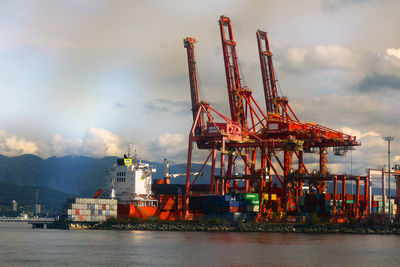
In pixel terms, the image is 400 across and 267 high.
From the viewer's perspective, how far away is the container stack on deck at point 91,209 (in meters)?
132

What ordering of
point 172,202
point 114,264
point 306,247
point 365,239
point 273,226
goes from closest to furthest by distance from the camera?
point 114,264 < point 306,247 < point 365,239 < point 273,226 < point 172,202

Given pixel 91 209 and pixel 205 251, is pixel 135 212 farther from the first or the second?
pixel 205 251

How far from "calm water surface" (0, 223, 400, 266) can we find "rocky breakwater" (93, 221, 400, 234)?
15.1 metres

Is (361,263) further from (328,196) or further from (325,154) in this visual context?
(325,154)

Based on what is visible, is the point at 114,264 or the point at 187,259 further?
the point at 187,259

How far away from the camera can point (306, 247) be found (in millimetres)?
Answer: 88000

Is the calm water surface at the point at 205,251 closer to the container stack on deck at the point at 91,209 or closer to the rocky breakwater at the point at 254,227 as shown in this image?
the rocky breakwater at the point at 254,227

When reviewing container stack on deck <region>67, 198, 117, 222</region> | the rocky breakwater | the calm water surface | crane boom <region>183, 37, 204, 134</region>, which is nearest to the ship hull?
container stack on deck <region>67, 198, 117, 222</region>

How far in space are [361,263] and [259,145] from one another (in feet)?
201

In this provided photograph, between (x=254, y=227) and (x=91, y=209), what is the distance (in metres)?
31.4

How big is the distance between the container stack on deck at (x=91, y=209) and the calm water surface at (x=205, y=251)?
27070 mm

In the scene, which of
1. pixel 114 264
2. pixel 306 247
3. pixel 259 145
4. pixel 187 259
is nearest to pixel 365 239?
pixel 306 247

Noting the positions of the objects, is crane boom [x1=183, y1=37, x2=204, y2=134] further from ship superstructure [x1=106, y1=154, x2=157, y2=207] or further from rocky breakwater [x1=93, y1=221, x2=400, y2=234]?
rocky breakwater [x1=93, y1=221, x2=400, y2=234]

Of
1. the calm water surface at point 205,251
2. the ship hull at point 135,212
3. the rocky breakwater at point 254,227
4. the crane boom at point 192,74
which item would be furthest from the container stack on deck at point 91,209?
the calm water surface at point 205,251
